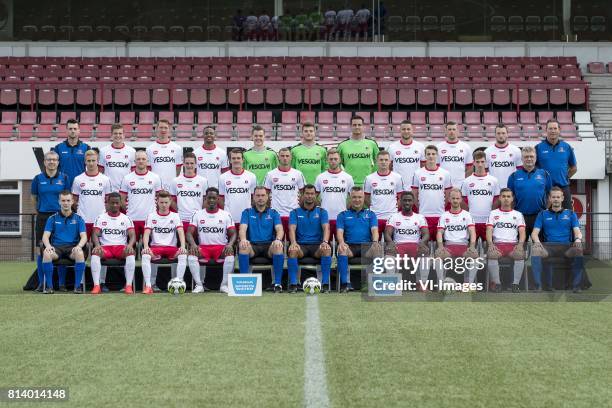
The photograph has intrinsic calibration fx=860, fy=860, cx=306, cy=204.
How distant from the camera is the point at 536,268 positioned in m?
9.27

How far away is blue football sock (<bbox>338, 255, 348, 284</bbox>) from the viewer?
33.7ft

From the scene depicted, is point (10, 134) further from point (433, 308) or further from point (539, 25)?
point (539, 25)

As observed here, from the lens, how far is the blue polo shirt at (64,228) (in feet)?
34.6

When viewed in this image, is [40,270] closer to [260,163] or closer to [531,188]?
[260,163]

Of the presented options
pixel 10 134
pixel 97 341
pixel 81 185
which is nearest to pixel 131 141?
pixel 10 134

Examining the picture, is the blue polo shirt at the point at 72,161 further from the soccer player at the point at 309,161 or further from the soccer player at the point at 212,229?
the soccer player at the point at 309,161

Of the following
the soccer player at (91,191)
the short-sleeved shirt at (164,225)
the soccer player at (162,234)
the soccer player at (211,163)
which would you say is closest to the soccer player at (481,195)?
the soccer player at (211,163)

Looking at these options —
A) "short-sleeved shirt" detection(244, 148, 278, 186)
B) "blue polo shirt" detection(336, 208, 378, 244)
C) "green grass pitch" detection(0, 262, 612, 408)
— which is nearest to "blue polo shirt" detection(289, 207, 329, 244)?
"blue polo shirt" detection(336, 208, 378, 244)

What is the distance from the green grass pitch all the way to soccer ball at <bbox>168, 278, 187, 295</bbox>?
151 centimetres

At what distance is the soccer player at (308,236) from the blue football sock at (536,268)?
2.36 meters

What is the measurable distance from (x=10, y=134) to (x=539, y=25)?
17408 millimetres

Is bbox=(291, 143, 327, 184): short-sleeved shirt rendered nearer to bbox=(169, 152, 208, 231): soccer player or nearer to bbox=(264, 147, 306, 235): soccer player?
bbox=(264, 147, 306, 235): soccer player

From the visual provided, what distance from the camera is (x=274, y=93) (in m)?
23.1

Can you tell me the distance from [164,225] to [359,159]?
2.71m
